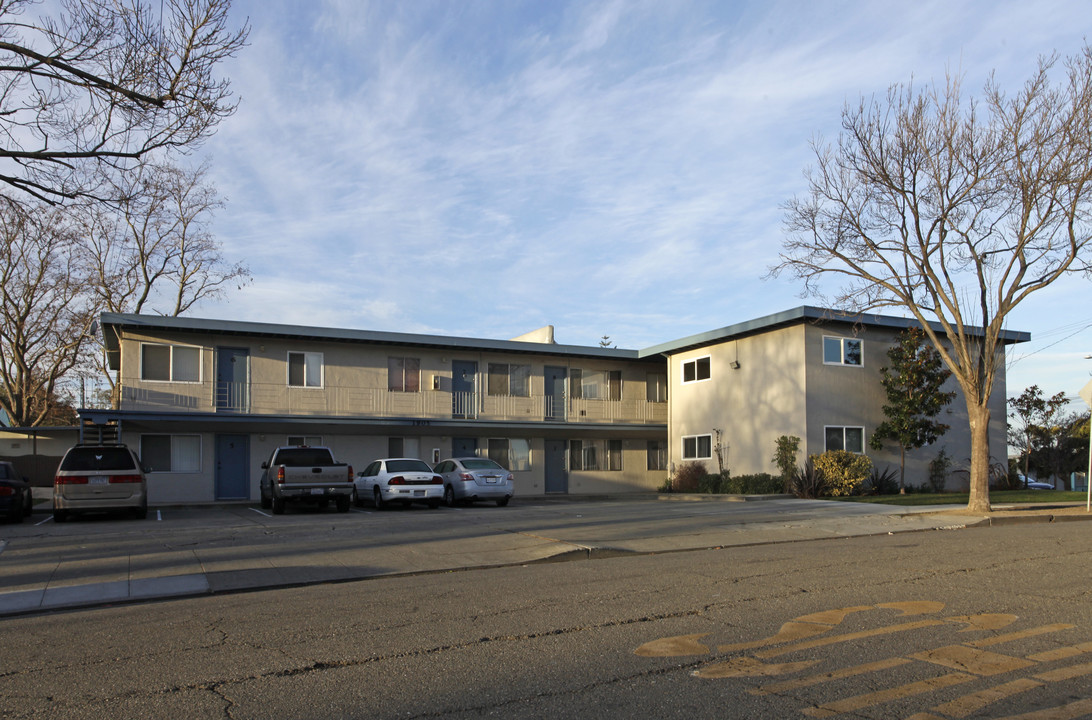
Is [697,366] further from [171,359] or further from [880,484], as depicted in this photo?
[171,359]

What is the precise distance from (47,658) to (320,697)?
8.33ft

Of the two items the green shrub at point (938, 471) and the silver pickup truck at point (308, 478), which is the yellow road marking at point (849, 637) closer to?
the silver pickup truck at point (308, 478)

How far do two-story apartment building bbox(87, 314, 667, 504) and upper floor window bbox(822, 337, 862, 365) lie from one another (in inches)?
317

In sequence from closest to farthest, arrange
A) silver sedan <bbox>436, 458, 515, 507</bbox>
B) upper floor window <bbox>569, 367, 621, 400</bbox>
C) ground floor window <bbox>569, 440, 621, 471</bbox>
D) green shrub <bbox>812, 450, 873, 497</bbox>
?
silver sedan <bbox>436, 458, 515, 507</bbox>
green shrub <bbox>812, 450, 873, 497</bbox>
ground floor window <bbox>569, 440, 621, 471</bbox>
upper floor window <bbox>569, 367, 621, 400</bbox>

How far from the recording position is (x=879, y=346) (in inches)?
1043

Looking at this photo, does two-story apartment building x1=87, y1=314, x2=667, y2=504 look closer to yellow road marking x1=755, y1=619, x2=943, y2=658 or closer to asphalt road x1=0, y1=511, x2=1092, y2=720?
asphalt road x1=0, y1=511, x2=1092, y2=720

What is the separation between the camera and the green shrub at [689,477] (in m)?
29.0

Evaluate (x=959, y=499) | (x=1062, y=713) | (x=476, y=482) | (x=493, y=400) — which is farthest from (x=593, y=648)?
(x=493, y=400)

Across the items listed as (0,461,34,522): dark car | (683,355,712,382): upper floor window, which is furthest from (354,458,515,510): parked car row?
(683,355,712,382): upper floor window

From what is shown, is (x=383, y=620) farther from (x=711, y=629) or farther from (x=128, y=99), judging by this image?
(x=128, y=99)

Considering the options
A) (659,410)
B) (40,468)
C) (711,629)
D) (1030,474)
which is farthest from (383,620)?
(1030,474)

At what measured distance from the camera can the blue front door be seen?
2653 centimetres

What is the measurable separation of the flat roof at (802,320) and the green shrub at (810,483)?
413 centimetres

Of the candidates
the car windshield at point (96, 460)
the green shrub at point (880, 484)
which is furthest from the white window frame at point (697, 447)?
the car windshield at point (96, 460)
